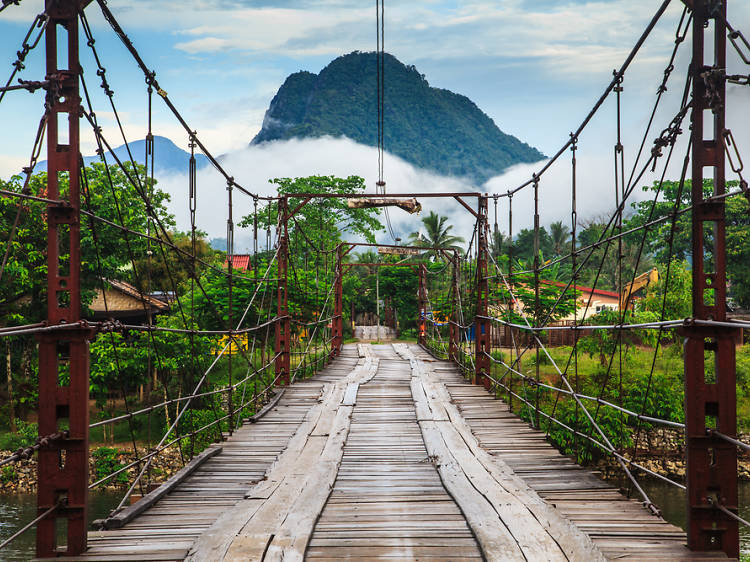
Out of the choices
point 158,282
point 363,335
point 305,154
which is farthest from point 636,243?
point 305,154

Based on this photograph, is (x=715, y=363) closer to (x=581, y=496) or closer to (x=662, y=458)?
(x=581, y=496)

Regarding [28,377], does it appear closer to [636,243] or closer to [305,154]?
[636,243]

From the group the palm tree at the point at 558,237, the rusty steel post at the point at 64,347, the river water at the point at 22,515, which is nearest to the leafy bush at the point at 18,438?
the river water at the point at 22,515

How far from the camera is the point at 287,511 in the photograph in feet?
10.5

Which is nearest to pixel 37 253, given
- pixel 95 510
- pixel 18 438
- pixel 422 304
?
pixel 18 438

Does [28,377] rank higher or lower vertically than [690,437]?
lower

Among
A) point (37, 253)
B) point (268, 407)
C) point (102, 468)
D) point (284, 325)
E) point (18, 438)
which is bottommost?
point (102, 468)

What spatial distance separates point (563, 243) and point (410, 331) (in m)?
15.0

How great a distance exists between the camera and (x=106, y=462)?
14.9 m

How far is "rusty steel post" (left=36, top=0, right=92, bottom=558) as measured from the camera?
2623mm

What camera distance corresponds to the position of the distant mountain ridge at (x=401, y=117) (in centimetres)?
11881

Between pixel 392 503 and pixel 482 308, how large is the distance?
545cm

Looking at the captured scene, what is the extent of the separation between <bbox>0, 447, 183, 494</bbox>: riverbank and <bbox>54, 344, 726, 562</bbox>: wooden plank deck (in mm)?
10730

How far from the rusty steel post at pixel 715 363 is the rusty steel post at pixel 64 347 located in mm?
2324
